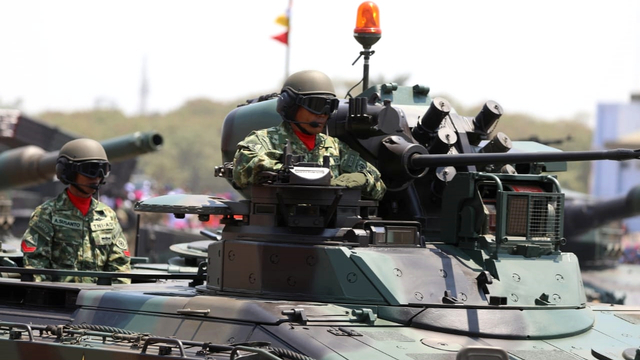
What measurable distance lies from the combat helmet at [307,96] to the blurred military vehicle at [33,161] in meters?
4.61

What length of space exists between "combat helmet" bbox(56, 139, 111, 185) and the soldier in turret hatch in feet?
9.00

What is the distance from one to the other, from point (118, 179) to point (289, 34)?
16671mm

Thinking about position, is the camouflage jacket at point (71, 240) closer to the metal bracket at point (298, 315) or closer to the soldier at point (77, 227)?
the soldier at point (77, 227)

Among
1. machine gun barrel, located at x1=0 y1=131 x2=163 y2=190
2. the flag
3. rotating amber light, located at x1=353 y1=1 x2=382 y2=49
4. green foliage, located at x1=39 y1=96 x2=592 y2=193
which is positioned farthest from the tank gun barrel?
green foliage, located at x1=39 y1=96 x2=592 y2=193

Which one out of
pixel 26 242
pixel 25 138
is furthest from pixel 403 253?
pixel 25 138

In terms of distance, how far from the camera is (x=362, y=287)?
A: 10023mm

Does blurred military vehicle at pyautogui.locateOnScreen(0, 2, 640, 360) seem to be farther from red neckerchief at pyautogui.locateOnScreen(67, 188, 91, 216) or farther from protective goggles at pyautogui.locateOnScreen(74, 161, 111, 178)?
protective goggles at pyautogui.locateOnScreen(74, 161, 111, 178)

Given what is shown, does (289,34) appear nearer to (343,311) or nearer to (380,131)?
(380,131)

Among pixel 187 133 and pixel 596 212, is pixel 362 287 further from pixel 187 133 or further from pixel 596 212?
pixel 187 133

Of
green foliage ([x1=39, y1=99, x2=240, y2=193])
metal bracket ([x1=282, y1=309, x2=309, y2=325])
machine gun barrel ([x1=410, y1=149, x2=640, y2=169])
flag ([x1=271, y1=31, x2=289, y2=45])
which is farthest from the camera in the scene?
green foliage ([x1=39, y1=99, x2=240, y2=193])

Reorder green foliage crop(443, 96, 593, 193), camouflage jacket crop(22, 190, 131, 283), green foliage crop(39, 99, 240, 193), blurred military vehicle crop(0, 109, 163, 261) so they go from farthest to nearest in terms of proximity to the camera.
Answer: green foliage crop(39, 99, 240, 193) < green foliage crop(443, 96, 593, 193) < blurred military vehicle crop(0, 109, 163, 261) < camouflage jacket crop(22, 190, 131, 283)

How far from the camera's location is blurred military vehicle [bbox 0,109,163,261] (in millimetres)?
20266

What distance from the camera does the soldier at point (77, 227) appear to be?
1254 centimetres

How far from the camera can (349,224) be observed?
10.5 meters
